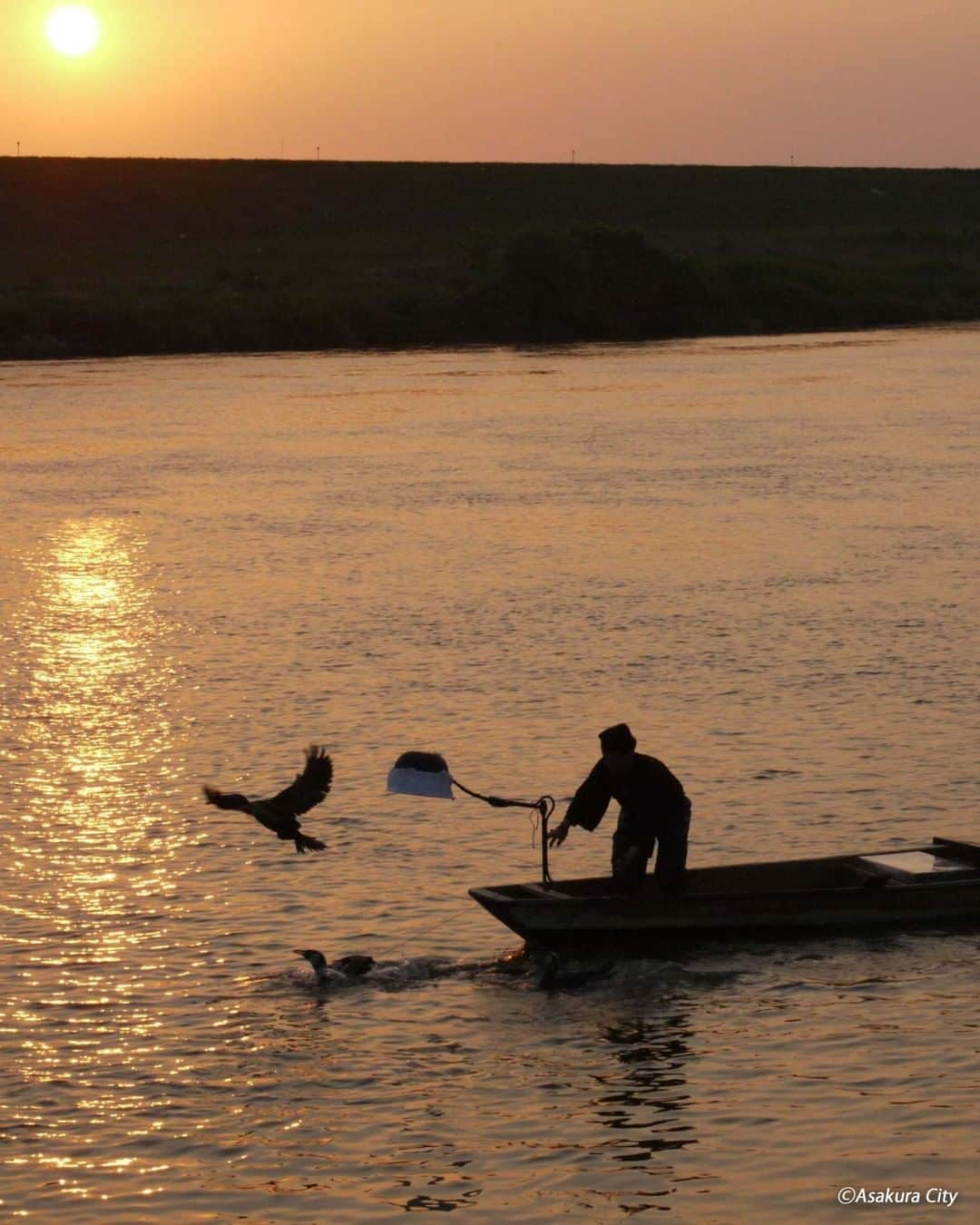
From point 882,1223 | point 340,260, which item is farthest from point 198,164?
point 882,1223

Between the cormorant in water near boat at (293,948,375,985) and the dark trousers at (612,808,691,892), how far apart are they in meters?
1.84

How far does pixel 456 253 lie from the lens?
13100 centimetres

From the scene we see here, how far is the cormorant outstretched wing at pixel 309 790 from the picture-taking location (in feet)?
49.0

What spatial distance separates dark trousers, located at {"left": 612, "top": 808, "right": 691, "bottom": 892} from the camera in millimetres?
15117

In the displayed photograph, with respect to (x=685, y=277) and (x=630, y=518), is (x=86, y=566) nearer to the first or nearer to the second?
(x=630, y=518)

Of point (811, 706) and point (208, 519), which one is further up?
point (208, 519)

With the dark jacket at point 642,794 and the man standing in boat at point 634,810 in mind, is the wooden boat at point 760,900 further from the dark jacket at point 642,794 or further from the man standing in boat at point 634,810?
the dark jacket at point 642,794

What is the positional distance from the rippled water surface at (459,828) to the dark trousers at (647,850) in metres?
0.58

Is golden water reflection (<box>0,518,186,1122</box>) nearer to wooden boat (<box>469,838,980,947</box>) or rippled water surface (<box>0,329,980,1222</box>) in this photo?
rippled water surface (<box>0,329,980,1222</box>)

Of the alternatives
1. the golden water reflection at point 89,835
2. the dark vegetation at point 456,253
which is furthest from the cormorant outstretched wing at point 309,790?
the dark vegetation at point 456,253

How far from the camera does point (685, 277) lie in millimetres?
94062

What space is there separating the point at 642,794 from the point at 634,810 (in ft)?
0.49

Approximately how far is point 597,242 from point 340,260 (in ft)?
137

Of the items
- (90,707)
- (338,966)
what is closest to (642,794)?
(338,966)
